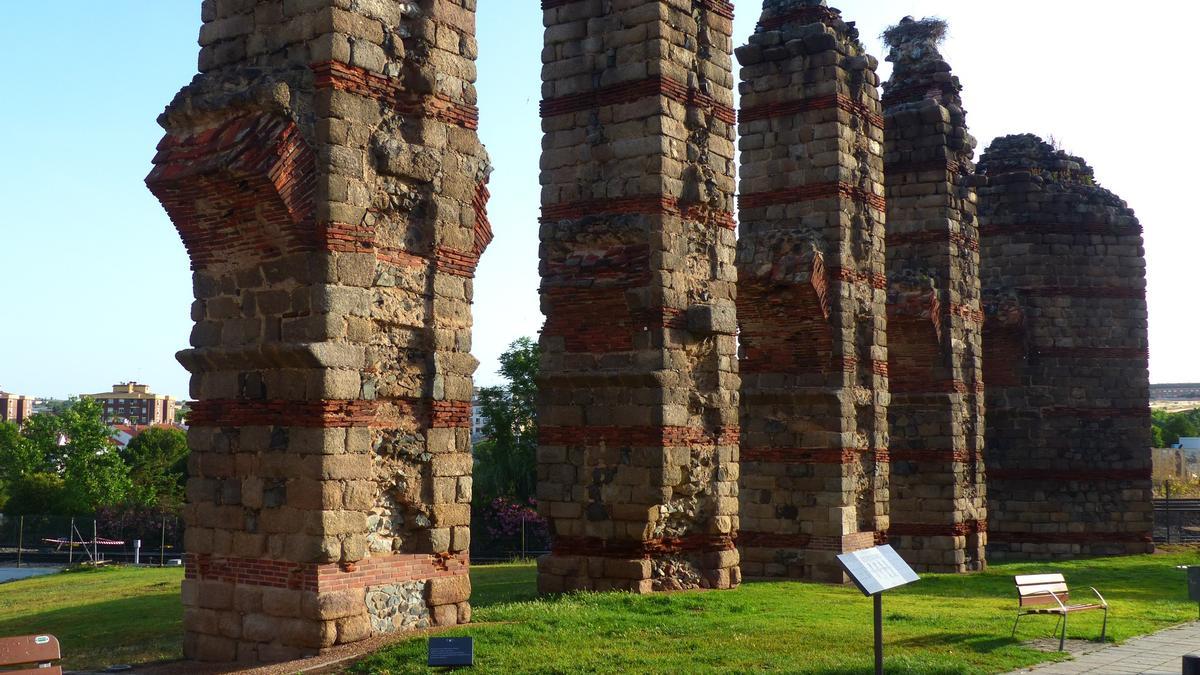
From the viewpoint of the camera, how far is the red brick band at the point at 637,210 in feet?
42.5

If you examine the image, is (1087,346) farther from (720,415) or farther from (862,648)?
(862,648)

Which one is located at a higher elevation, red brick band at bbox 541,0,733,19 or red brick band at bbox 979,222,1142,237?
red brick band at bbox 541,0,733,19

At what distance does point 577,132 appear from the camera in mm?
13727

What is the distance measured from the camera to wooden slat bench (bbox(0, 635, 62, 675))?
6.46 meters

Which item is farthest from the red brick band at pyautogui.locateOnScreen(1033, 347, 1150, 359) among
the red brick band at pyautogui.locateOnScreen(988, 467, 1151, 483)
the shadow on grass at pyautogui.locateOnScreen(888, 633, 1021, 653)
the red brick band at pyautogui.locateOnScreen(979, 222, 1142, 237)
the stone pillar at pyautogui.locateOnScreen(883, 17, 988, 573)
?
the shadow on grass at pyautogui.locateOnScreen(888, 633, 1021, 653)

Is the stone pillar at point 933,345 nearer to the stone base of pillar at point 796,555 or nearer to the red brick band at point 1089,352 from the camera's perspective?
the stone base of pillar at point 796,555

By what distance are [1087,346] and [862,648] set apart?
16777 millimetres

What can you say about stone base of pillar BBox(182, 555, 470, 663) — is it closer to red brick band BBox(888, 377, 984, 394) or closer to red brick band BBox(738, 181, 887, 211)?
red brick band BBox(738, 181, 887, 211)

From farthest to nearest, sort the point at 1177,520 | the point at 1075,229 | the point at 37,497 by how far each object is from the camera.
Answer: the point at 37,497 → the point at 1177,520 → the point at 1075,229

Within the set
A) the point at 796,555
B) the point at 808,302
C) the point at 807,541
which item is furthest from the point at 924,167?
the point at 796,555

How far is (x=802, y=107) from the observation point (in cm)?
1678

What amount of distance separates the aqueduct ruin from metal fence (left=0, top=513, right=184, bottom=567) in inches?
790

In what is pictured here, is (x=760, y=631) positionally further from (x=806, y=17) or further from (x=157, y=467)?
(x=157, y=467)

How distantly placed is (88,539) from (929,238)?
25672mm
